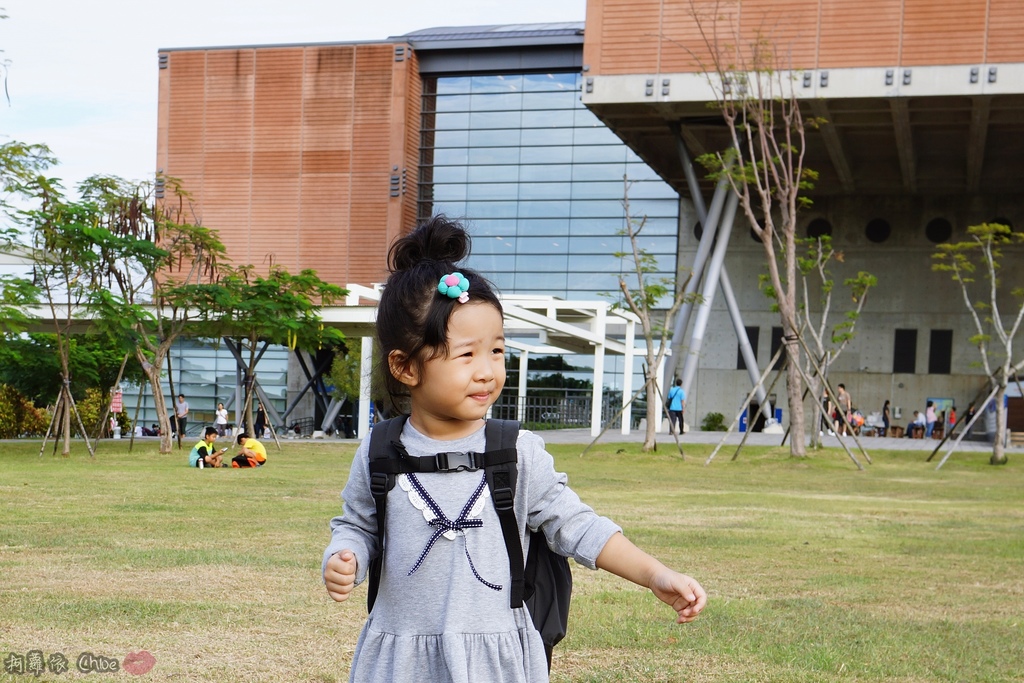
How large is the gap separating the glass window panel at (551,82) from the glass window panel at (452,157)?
3.28 m

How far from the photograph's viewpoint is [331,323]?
3048 centimetres

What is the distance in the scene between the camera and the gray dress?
252cm

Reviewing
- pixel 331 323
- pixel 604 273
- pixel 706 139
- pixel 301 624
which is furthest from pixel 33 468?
pixel 604 273

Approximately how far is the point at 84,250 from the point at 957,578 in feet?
53.9

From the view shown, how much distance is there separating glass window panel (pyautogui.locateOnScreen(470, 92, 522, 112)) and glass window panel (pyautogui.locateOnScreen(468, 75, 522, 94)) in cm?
15

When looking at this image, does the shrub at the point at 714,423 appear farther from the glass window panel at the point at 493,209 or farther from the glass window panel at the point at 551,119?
the glass window panel at the point at 551,119

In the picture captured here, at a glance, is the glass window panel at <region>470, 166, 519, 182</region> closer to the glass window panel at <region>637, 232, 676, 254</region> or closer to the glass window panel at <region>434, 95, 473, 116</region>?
the glass window panel at <region>434, 95, 473, 116</region>

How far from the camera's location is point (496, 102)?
42406mm

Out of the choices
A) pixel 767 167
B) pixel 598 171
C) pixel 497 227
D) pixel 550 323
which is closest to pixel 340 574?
pixel 767 167

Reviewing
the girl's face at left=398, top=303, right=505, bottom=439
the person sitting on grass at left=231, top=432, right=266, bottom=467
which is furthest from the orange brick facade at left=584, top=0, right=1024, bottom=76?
the girl's face at left=398, top=303, right=505, bottom=439

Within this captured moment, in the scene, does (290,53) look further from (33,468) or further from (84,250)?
(33,468)

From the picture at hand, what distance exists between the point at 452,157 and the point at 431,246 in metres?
40.7

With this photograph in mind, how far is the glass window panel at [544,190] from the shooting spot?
42.0 metres

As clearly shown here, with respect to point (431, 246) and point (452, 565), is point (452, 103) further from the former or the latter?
point (452, 565)
